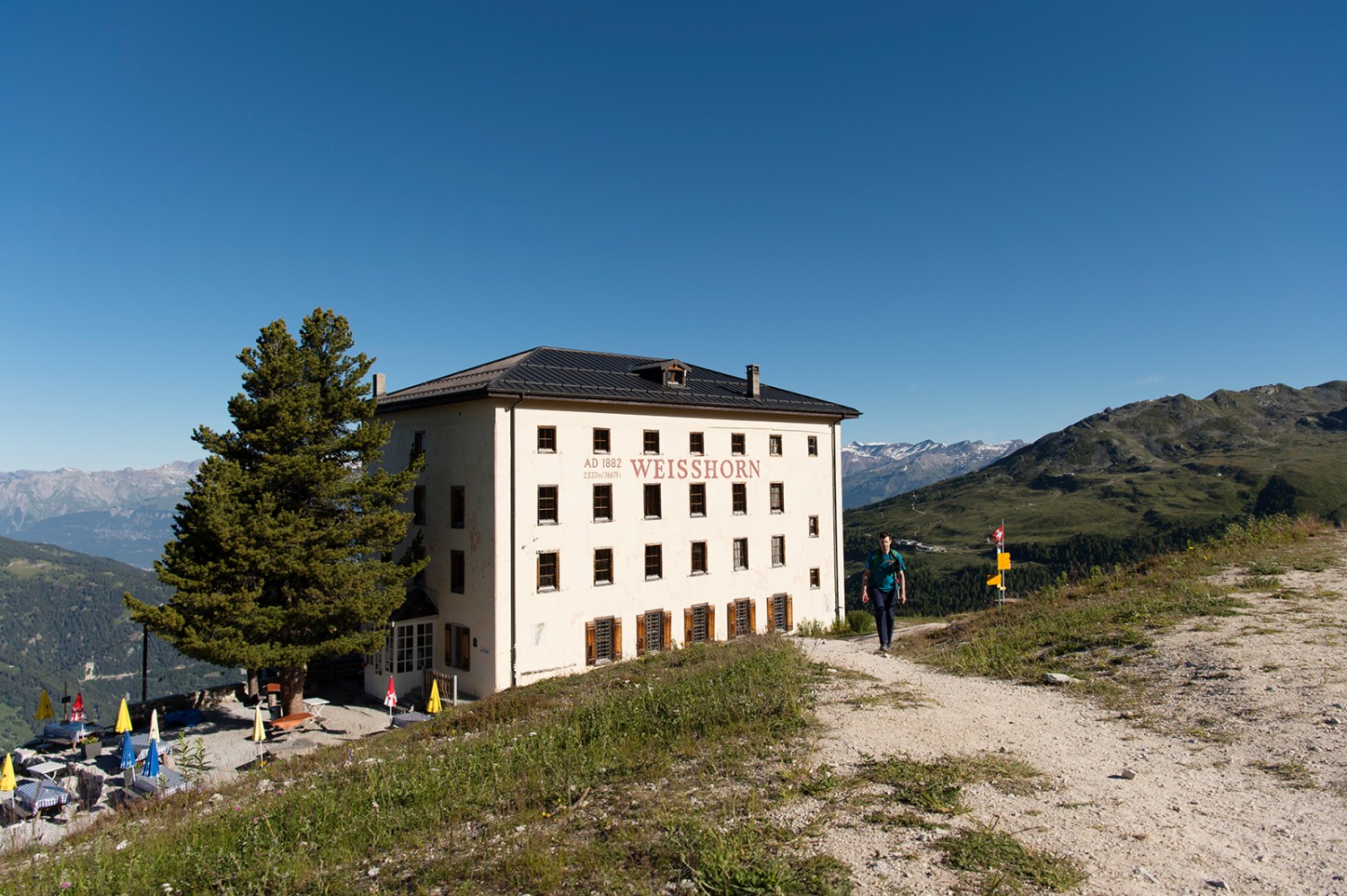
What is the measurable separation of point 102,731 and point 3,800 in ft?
40.9

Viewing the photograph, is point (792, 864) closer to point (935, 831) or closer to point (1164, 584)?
point (935, 831)

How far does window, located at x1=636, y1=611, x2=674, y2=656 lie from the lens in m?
29.7

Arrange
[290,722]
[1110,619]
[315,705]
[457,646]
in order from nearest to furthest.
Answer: [1110,619] → [290,722] → [315,705] → [457,646]

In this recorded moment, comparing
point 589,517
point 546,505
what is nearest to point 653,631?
point 589,517

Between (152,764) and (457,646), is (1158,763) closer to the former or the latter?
(152,764)

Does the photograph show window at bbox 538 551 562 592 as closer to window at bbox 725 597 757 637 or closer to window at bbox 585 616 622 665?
window at bbox 585 616 622 665

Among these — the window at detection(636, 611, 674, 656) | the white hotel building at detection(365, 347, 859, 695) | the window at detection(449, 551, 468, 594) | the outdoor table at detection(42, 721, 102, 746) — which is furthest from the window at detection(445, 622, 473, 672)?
the outdoor table at detection(42, 721, 102, 746)

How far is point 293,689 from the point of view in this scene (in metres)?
25.4

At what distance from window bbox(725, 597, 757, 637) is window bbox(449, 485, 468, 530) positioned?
41.0ft

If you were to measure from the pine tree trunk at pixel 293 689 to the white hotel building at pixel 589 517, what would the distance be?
3509 mm

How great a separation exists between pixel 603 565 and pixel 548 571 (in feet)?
8.29

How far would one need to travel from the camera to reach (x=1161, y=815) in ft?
22.1

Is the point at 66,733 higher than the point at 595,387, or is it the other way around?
the point at 595,387

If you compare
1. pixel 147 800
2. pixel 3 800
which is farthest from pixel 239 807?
pixel 3 800
